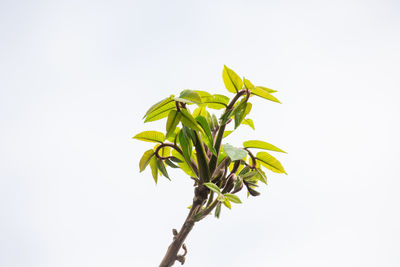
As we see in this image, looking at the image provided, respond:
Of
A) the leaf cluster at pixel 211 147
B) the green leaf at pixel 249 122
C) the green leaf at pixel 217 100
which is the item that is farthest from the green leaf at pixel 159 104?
the green leaf at pixel 249 122

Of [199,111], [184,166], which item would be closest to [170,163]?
[184,166]

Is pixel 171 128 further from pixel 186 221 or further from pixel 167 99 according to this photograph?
pixel 186 221

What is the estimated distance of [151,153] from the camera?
65 cm

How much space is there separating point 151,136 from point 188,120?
0.11 meters

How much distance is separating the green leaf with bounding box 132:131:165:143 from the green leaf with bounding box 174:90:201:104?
115 mm

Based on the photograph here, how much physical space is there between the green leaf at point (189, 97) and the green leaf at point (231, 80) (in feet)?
0.34

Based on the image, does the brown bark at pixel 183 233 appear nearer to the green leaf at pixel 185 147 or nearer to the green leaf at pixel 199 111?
the green leaf at pixel 185 147

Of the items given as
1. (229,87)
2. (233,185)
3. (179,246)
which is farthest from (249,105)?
(179,246)

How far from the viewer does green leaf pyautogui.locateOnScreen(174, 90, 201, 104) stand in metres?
0.54

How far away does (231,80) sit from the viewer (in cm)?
63

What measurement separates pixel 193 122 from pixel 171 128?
0.04 meters

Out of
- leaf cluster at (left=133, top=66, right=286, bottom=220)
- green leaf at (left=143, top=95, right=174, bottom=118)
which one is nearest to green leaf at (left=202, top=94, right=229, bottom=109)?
leaf cluster at (left=133, top=66, right=286, bottom=220)

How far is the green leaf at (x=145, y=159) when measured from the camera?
0.64m

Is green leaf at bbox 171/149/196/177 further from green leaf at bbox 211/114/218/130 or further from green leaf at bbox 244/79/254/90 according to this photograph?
green leaf at bbox 244/79/254/90
